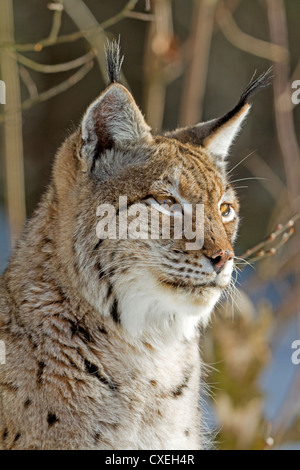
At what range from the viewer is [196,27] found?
680 centimetres

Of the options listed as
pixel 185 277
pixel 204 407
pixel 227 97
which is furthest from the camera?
pixel 227 97

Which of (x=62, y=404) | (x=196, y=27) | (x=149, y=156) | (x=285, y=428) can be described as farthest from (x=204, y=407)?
(x=196, y=27)

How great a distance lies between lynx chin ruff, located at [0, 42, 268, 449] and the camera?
342 cm

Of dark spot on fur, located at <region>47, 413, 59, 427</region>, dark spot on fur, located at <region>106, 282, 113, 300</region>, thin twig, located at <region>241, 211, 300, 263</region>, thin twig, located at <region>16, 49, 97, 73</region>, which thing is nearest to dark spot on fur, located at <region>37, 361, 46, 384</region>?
dark spot on fur, located at <region>47, 413, 59, 427</region>

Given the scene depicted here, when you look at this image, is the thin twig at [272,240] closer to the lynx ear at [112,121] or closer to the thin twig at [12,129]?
the lynx ear at [112,121]

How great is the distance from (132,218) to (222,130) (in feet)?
2.75

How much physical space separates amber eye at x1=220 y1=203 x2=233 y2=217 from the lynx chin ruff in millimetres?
27

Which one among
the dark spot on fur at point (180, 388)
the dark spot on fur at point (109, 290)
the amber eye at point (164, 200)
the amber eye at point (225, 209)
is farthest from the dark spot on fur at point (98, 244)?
the dark spot on fur at point (180, 388)

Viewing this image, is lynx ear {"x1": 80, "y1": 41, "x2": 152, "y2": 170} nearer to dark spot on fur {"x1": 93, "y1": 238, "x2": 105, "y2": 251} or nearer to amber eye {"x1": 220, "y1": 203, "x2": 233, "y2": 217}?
dark spot on fur {"x1": 93, "y1": 238, "x2": 105, "y2": 251}

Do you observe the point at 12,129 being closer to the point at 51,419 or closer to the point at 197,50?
the point at 197,50

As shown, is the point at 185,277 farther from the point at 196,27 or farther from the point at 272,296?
the point at 272,296

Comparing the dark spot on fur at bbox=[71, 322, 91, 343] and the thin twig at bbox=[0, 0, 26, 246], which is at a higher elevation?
the thin twig at bbox=[0, 0, 26, 246]

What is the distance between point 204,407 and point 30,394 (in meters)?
1.18

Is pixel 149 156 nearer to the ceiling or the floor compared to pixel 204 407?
nearer to the ceiling
